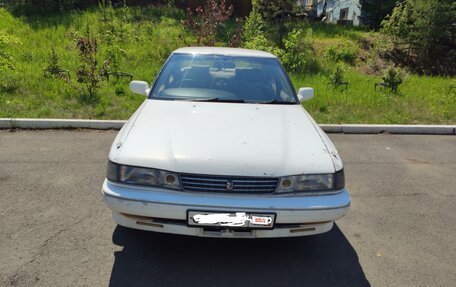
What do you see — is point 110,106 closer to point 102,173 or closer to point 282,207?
point 102,173

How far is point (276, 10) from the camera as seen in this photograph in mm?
10867

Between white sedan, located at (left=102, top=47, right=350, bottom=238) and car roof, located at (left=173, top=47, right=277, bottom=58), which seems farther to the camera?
car roof, located at (left=173, top=47, right=277, bottom=58)

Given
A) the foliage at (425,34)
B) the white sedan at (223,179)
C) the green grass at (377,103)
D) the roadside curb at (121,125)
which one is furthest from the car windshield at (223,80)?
the foliage at (425,34)

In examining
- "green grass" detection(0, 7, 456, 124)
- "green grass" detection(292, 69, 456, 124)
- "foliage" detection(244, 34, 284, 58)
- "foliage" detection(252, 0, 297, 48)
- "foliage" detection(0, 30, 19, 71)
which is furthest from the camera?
"foliage" detection(252, 0, 297, 48)

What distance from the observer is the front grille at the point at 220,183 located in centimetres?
240

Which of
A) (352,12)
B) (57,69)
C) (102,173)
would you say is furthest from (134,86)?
(352,12)

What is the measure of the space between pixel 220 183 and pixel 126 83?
5908 millimetres

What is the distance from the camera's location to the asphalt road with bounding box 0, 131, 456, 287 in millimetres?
2625

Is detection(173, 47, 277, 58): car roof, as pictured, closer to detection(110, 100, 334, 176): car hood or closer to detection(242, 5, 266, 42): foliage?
detection(110, 100, 334, 176): car hood

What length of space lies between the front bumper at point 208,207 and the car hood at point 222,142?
171 mm

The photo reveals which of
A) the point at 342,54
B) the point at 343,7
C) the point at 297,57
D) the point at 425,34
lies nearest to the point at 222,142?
the point at 297,57

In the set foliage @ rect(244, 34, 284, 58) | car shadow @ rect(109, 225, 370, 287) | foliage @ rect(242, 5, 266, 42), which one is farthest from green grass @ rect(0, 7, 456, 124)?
car shadow @ rect(109, 225, 370, 287)

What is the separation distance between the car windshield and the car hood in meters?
0.31

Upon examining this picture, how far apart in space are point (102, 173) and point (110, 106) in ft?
8.91
